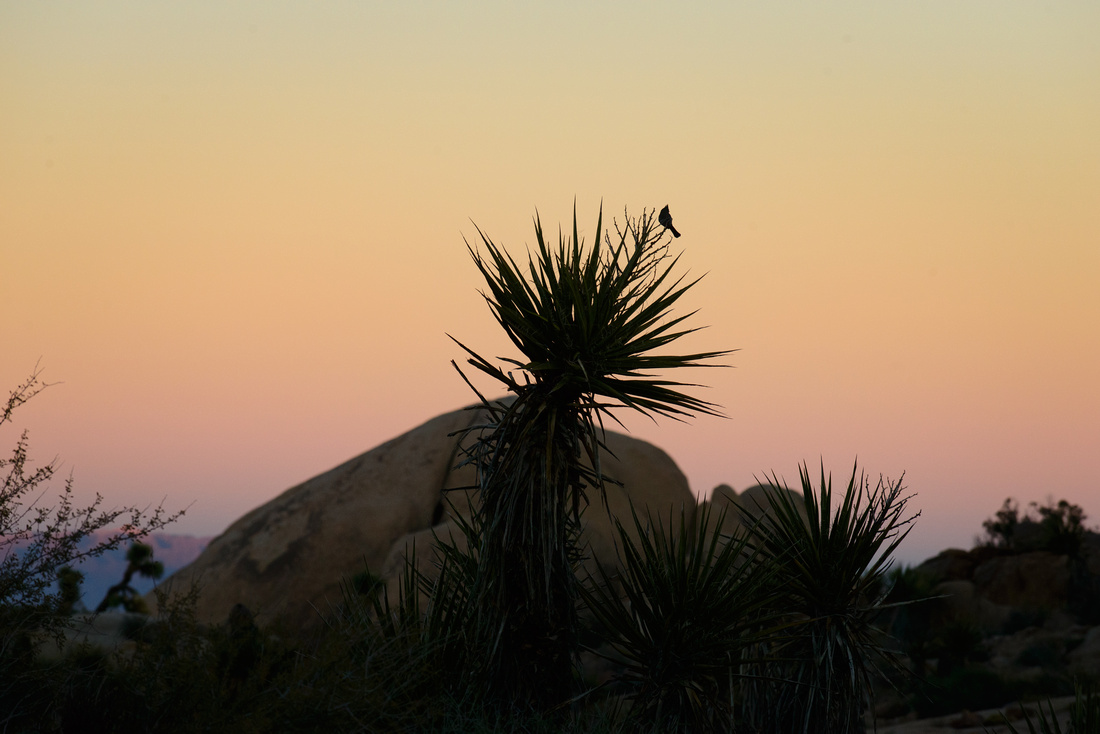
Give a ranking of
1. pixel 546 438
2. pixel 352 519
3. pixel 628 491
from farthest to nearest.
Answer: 1. pixel 352 519
2. pixel 628 491
3. pixel 546 438

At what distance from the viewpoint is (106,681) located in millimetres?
7445

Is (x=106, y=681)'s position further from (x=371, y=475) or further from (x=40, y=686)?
(x=371, y=475)

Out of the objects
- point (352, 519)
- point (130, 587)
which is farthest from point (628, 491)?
point (130, 587)

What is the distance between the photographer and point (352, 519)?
92.6 ft

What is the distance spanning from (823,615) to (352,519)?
2074 centimetres

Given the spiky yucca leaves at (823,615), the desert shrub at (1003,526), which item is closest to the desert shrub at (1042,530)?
the desert shrub at (1003,526)

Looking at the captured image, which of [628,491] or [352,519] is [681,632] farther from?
[352,519]

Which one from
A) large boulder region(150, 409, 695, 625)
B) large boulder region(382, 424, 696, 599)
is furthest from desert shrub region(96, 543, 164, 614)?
large boulder region(382, 424, 696, 599)

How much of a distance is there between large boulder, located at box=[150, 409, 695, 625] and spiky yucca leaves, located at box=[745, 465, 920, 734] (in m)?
14.6

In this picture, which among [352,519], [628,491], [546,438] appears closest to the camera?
[546,438]

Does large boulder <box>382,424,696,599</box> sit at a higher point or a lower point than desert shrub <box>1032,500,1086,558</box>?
higher

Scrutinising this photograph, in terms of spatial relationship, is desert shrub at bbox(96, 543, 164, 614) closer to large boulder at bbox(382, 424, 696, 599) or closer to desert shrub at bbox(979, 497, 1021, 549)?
large boulder at bbox(382, 424, 696, 599)

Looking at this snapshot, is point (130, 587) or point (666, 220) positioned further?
point (130, 587)

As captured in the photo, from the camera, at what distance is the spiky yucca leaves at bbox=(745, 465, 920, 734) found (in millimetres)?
9383
